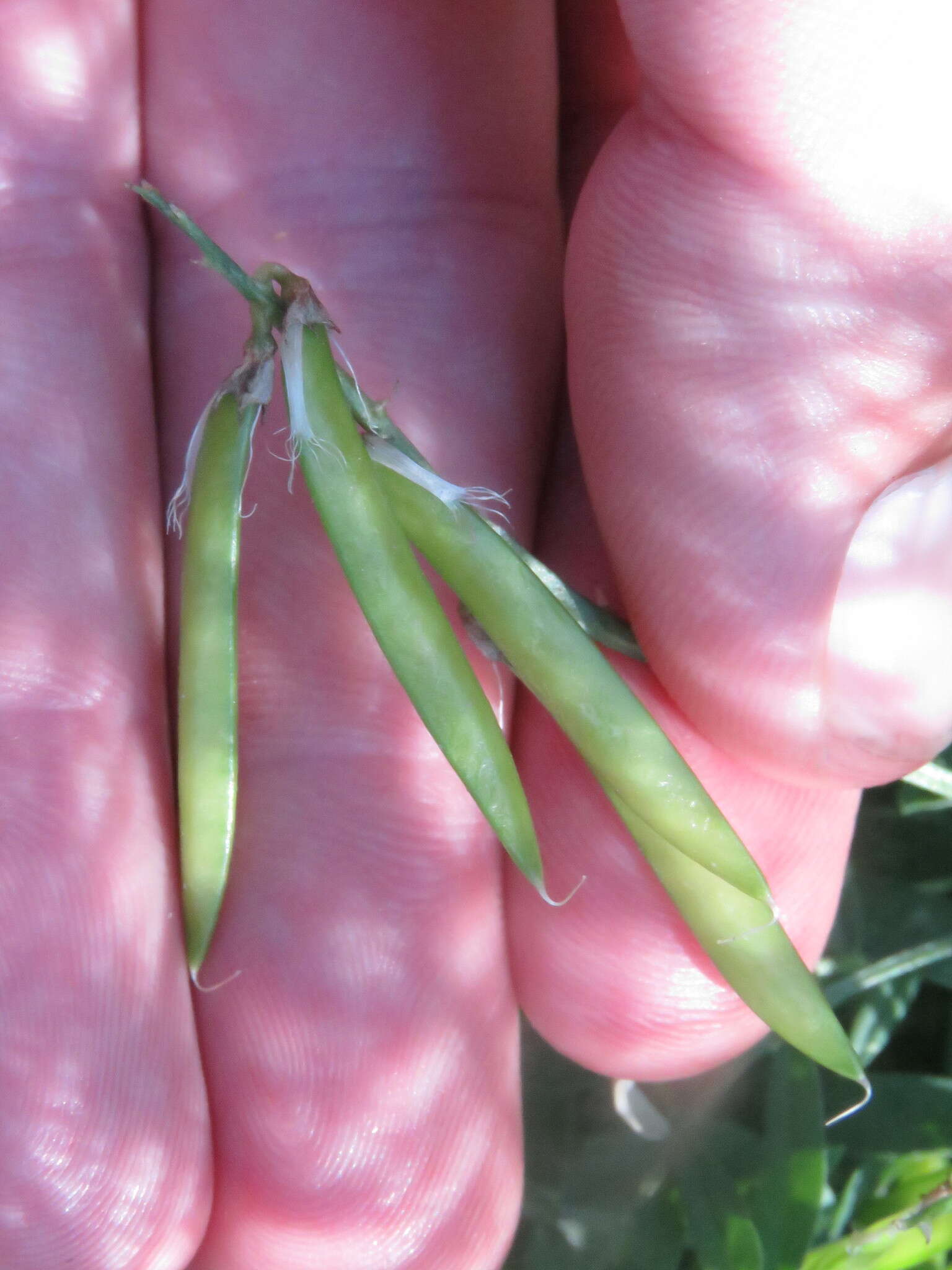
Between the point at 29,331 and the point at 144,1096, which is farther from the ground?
the point at 29,331

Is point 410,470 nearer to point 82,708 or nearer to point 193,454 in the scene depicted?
point 193,454

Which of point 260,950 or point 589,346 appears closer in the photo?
point 589,346

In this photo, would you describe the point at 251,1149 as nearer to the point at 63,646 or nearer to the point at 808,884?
the point at 63,646

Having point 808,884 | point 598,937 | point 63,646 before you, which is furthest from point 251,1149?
point 808,884

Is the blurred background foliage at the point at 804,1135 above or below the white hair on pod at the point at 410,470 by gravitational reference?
below

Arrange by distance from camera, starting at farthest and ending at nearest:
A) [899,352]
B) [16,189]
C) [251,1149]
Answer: [16,189]
[251,1149]
[899,352]

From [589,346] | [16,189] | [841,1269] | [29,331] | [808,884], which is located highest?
[589,346]

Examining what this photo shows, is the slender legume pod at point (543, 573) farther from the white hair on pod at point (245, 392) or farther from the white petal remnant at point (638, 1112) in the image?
the white petal remnant at point (638, 1112)

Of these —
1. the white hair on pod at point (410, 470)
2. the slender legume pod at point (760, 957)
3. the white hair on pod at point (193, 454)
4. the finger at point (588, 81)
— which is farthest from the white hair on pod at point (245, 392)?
the finger at point (588, 81)
